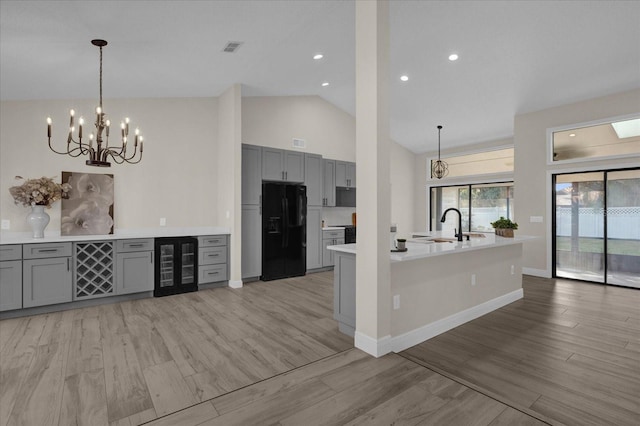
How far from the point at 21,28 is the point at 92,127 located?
195 centimetres

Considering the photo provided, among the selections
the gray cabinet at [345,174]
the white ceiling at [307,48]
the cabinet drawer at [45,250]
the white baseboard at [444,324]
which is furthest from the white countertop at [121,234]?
the white baseboard at [444,324]

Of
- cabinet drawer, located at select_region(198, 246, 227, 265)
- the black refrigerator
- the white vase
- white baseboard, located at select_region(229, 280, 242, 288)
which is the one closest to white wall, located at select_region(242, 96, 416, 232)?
the black refrigerator

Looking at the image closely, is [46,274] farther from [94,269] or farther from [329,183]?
[329,183]

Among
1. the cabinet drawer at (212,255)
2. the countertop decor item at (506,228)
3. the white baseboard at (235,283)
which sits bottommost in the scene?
the white baseboard at (235,283)

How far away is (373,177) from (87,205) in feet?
13.6

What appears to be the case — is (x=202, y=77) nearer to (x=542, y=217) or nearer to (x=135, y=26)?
(x=135, y=26)

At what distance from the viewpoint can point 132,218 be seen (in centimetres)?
488

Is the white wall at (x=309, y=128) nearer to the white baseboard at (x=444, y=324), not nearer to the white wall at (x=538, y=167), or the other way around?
the white wall at (x=538, y=167)

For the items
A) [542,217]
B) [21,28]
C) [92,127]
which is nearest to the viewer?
[21,28]

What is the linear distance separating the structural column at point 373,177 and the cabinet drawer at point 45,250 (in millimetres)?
3633

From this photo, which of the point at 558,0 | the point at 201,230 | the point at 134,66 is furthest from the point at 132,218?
the point at 558,0

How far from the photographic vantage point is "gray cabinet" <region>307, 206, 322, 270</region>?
6.24 m

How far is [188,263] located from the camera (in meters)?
4.89

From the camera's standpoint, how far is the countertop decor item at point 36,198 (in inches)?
155
